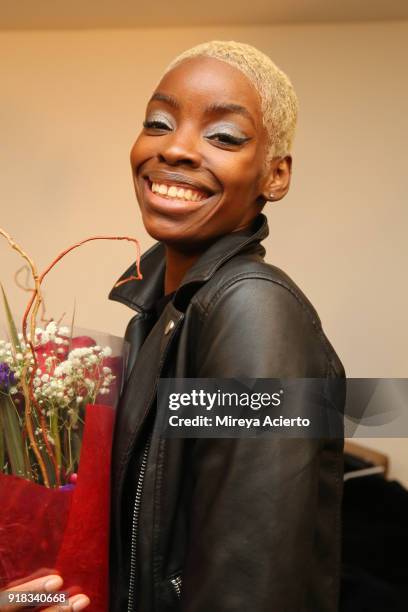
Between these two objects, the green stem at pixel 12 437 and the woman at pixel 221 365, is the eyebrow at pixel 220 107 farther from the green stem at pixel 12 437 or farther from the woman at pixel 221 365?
the green stem at pixel 12 437

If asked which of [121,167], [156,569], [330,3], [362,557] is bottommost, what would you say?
[156,569]

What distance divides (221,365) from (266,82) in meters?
0.43

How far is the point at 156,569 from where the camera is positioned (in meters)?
0.99

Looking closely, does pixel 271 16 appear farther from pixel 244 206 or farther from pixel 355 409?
pixel 355 409

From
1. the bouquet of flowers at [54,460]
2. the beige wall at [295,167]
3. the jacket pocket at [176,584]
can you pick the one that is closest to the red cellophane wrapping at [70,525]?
the bouquet of flowers at [54,460]

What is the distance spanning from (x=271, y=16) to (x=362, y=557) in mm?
1211

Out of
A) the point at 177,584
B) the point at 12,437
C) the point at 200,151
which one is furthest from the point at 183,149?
the point at 177,584

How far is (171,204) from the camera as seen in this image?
1.11 meters

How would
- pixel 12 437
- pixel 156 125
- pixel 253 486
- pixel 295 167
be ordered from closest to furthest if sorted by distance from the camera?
1. pixel 253 486
2. pixel 12 437
3. pixel 156 125
4. pixel 295 167

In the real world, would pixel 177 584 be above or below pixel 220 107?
below

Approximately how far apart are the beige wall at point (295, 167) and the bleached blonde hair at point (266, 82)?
65 centimetres

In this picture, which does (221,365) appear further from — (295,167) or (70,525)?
(295,167)

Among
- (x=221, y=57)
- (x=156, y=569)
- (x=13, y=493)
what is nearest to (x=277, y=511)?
(x=156, y=569)

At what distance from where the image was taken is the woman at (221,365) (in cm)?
91
